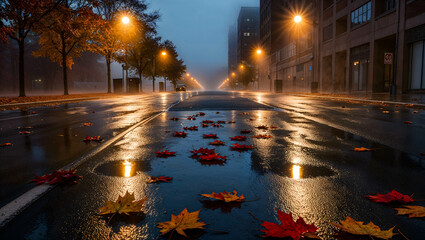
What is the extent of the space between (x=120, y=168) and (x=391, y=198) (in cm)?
322

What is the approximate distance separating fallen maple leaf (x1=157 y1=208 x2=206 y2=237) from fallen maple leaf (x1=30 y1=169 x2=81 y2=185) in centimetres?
173

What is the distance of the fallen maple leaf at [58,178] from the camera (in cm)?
373

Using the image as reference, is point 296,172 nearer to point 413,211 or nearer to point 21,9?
point 413,211

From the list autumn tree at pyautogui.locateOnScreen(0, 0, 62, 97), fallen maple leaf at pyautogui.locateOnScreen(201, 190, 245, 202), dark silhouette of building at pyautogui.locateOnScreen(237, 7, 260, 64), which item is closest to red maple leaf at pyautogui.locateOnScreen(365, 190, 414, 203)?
fallen maple leaf at pyautogui.locateOnScreen(201, 190, 245, 202)

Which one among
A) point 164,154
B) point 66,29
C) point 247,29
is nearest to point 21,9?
point 66,29

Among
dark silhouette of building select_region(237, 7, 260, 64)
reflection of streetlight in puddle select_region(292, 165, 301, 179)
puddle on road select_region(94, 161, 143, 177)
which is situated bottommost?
puddle on road select_region(94, 161, 143, 177)

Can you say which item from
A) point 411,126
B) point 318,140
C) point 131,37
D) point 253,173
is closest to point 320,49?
point 131,37

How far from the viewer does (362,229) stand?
7.98 ft

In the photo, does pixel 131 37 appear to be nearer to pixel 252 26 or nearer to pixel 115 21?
pixel 115 21

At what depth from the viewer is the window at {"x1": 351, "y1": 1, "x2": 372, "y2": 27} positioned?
33669 mm

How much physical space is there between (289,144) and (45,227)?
4.62 m

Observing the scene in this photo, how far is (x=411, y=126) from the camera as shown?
888cm

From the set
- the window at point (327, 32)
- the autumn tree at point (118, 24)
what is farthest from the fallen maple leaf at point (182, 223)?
the window at point (327, 32)

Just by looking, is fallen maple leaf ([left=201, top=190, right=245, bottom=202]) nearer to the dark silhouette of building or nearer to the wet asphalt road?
the wet asphalt road
